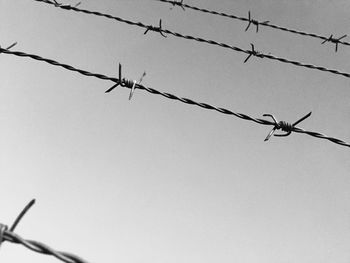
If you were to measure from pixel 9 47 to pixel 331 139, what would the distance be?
160 cm

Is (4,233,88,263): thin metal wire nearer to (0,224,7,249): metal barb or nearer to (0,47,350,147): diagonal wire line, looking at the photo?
(0,224,7,249): metal barb

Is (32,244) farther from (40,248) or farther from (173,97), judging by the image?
(173,97)

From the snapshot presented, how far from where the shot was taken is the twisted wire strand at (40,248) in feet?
3.07

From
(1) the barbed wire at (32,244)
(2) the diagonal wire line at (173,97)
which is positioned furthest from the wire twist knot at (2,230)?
(2) the diagonal wire line at (173,97)

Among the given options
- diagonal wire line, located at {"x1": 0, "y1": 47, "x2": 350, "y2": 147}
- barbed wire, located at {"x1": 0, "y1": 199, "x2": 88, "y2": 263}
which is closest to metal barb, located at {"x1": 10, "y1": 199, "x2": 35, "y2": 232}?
barbed wire, located at {"x1": 0, "y1": 199, "x2": 88, "y2": 263}

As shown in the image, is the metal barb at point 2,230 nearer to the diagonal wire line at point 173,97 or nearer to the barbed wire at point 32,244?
the barbed wire at point 32,244

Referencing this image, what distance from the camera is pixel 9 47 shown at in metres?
1.91

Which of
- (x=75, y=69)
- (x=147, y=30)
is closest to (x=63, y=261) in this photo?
(x=75, y=69)

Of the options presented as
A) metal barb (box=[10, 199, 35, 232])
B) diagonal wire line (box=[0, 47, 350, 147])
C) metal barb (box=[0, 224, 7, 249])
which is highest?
diagonal wire line (box=[0, 47, 350, 147])

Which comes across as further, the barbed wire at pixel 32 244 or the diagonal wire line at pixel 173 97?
the diagonal wire line at pixel 173 97

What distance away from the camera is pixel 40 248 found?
39.0 inches

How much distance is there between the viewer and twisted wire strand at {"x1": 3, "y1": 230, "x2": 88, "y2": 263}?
94 cm

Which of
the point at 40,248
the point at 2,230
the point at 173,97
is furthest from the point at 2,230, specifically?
the point at 173,97

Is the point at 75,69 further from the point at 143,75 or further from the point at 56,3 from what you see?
the point at 56,3
